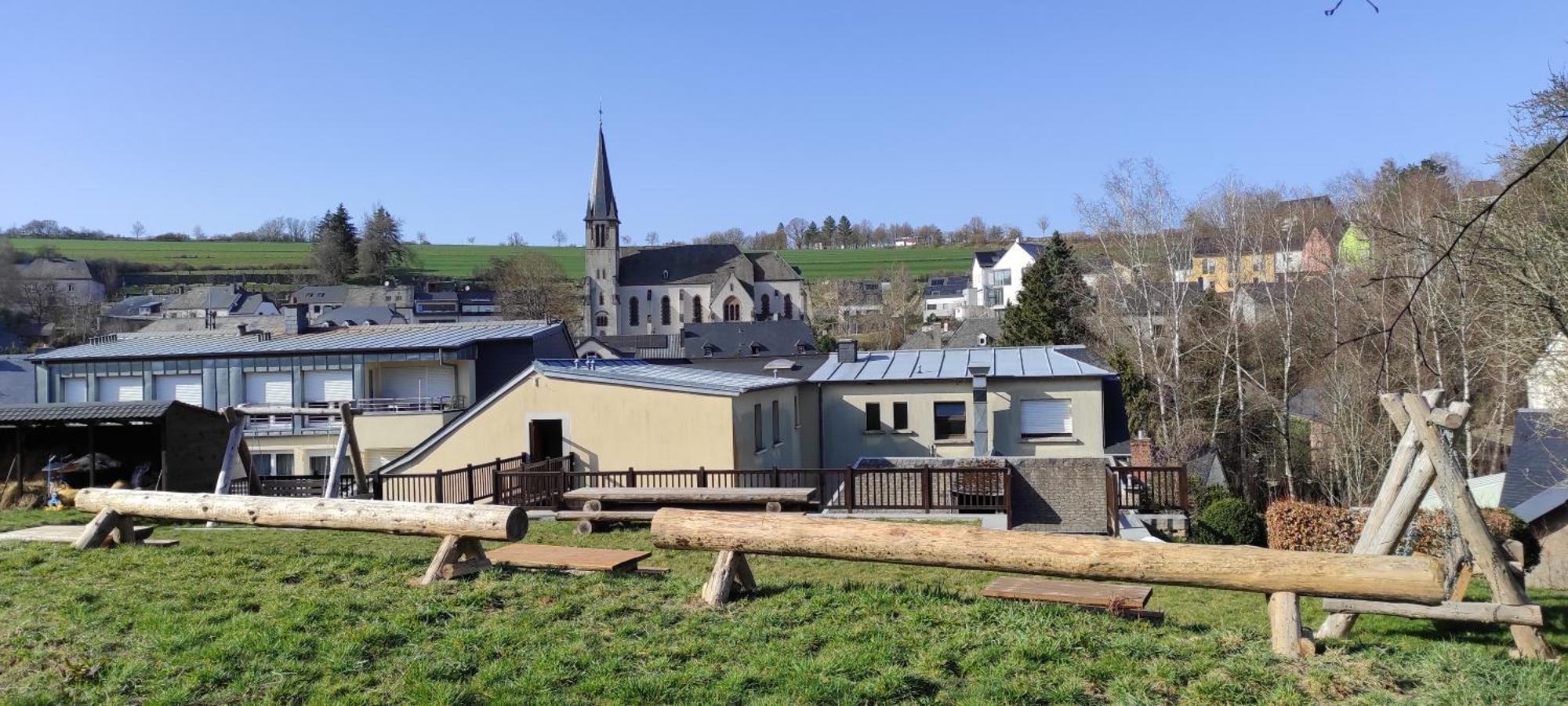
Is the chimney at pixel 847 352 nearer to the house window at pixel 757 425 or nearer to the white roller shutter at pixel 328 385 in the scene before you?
the house window at pixel 757 425

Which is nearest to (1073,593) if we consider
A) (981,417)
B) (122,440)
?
(981,417)

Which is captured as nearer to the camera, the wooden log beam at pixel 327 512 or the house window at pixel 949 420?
the wooden log beam at pixel 327 512

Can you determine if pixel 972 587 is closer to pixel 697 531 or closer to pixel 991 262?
pixel 697 531

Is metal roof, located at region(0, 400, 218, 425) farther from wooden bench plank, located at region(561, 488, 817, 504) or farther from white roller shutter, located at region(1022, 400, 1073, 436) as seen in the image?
white roller shutter, located at region(1022, 400, 1073, 436)

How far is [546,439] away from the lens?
21.6m

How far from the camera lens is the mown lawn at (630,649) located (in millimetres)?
5387

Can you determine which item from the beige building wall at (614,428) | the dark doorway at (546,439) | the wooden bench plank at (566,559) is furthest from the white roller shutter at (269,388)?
the wooden bench plank at (566,559)

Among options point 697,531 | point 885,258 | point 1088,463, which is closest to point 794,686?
point 697,531

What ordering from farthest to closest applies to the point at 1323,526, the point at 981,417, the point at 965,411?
1. the point at 965,411
2. the point at 981,417
3. the point at 1323,526

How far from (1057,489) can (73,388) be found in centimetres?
3039

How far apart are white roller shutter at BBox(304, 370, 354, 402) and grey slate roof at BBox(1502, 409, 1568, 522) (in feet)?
97.0

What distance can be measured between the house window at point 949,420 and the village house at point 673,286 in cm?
7025

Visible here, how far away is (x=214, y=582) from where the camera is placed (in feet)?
25.5

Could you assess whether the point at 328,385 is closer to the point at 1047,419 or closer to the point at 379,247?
the point at 1047,419
